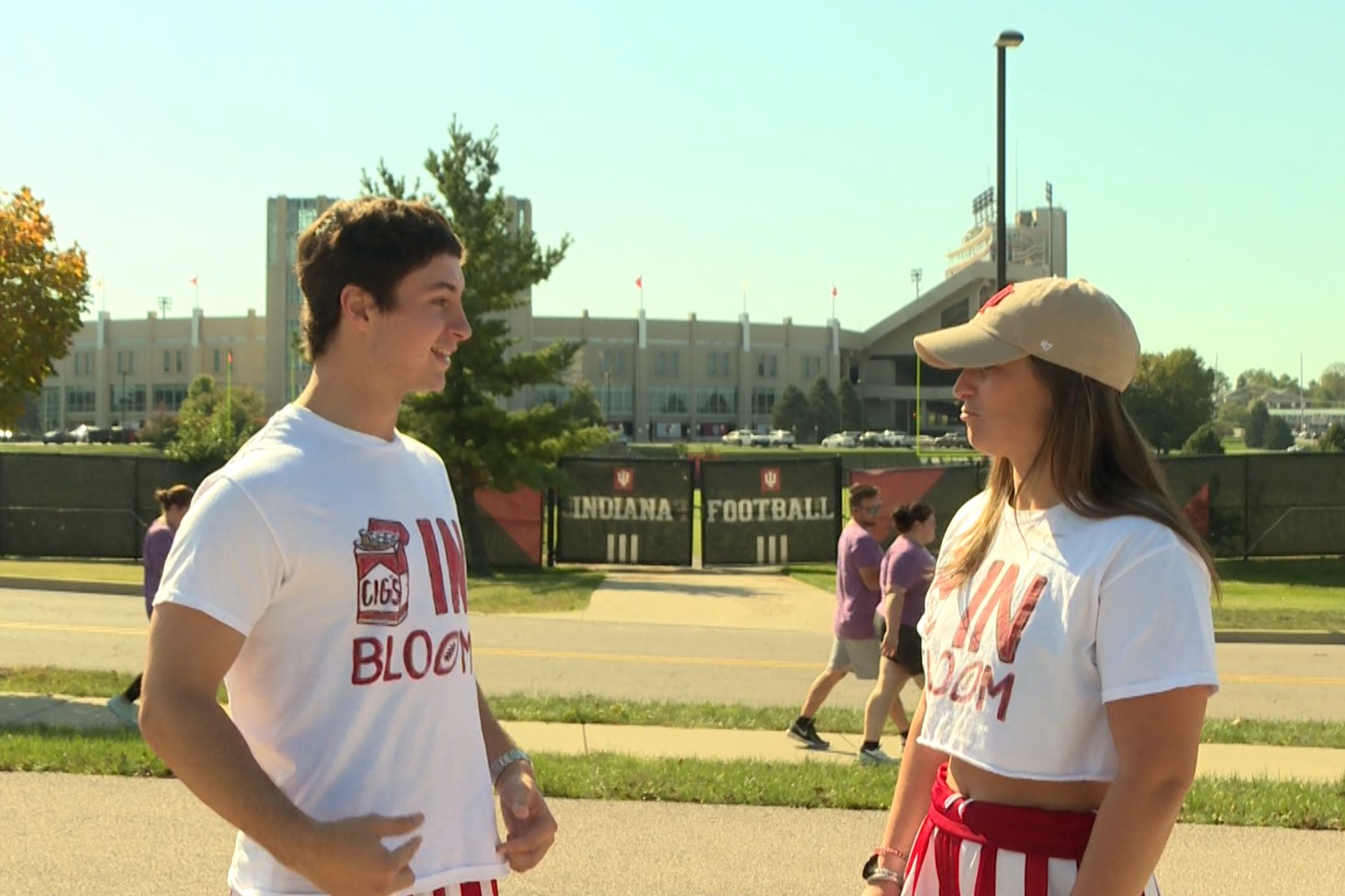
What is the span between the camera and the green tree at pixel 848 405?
101062 mm

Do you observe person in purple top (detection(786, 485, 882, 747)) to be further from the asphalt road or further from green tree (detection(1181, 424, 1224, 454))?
green tree (detection(1181, 424, 1224, 454))

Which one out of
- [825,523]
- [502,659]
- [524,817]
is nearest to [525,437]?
[825,523]

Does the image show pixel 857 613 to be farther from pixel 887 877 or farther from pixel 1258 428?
pixel 1258 428

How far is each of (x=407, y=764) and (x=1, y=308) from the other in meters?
11.4

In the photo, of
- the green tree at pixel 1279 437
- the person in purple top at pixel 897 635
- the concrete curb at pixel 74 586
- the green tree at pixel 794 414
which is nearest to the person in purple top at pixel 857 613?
the person in purple top at pixel 897 635

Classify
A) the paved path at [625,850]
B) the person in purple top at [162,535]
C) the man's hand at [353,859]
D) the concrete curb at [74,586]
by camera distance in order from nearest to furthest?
1. the man's hand at [353,859]
2. the paved path at [625,850]
3. the person in purple top at [162,535]
4. the concrete curb at [74,586]

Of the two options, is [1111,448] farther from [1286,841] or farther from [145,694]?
[1286,841]

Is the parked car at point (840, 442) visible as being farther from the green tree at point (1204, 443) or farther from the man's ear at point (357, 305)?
the man's ear at point (357, 305)

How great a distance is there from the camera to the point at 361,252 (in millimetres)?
2465

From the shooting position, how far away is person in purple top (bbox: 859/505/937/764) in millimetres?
8977

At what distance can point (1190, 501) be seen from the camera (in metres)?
24.9

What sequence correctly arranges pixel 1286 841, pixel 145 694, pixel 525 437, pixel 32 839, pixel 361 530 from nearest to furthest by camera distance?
pixel 145 694 → pixel 361 530 → pixel 32 839 → pixel 1286 841 → pixel 525 437

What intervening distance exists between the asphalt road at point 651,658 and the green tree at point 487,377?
261 inches

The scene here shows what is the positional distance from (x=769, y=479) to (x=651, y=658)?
11.1 m
